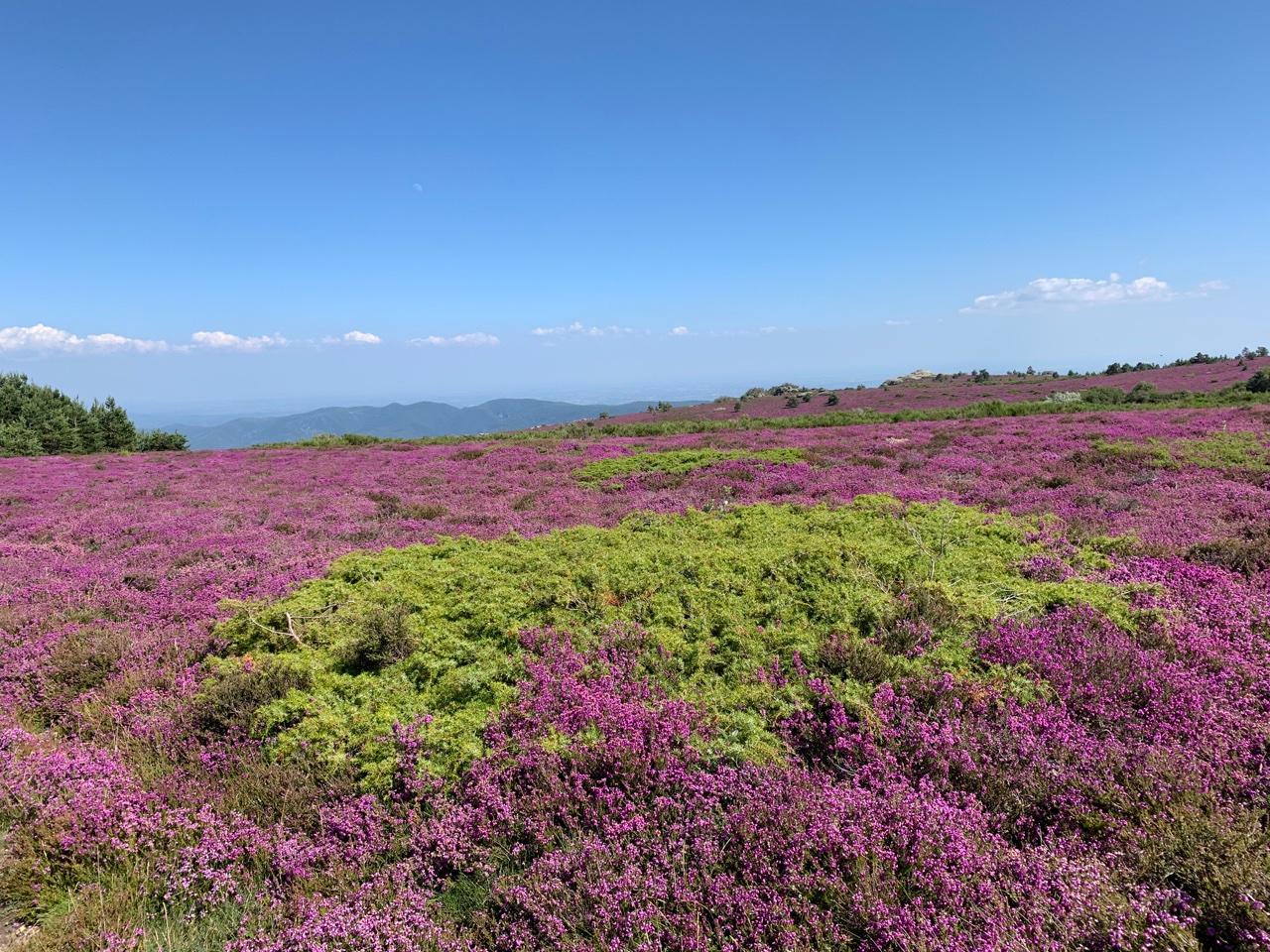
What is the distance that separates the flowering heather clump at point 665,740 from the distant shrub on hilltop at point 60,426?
3985cm

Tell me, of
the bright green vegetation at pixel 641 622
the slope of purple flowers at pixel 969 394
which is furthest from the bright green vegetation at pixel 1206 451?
the slope of purple flowers at pixel 969 394

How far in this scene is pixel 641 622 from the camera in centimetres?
652

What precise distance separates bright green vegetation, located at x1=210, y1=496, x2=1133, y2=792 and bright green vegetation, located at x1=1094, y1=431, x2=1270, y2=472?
7.94 meters

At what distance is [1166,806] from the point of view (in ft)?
11.6

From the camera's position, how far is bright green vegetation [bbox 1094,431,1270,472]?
41.3ft

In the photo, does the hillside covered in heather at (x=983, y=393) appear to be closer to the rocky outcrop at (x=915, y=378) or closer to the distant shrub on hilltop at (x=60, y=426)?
the rocky outcrop at (x=915, y=378)

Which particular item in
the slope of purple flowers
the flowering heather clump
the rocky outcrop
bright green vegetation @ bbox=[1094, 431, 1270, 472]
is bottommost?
the flowering heather clump

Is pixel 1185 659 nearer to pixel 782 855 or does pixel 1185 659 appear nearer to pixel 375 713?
pixel 782 855

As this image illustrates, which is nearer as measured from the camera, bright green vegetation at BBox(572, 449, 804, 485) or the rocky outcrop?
bright green vegetation at BBox(572, 449, 804, 485)

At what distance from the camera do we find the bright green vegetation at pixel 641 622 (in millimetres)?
→ 4973

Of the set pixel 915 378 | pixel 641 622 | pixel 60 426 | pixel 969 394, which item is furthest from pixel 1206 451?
pixel 915 378

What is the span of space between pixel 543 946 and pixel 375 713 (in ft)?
9.17

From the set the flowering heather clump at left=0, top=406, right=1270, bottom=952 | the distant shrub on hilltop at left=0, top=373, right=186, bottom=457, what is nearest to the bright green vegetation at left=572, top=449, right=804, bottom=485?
the flowering heather clump at left=0, top=406, right=1270, bottom=952

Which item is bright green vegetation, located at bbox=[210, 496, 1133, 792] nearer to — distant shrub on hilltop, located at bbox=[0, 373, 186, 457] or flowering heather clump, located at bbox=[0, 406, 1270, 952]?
flowering heather clump, located at bbox=[0, 406, 1270, 952]
